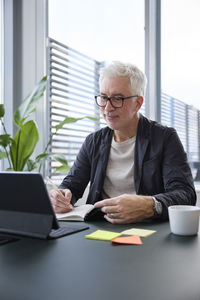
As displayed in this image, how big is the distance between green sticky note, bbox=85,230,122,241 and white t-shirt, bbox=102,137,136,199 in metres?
0.68

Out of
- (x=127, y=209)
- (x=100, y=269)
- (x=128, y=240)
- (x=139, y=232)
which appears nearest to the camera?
(x=100, y=269)

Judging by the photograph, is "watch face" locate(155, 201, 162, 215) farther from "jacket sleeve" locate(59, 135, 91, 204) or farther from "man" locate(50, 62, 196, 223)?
"jacket sleeve" locate(59, 135, 91, 204)

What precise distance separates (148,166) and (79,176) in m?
0.39

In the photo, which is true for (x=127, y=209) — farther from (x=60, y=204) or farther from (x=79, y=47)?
(x=79, y=47)

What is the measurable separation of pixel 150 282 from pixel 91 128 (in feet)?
9.26

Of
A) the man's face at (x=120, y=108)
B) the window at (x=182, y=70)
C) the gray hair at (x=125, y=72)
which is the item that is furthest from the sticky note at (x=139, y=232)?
the window at (x=182, y=70)

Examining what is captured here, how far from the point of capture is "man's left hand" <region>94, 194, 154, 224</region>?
45.9 inches

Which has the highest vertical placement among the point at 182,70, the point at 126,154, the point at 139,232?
the point at 182,70

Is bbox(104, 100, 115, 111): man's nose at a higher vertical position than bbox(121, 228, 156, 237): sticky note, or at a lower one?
A: higher

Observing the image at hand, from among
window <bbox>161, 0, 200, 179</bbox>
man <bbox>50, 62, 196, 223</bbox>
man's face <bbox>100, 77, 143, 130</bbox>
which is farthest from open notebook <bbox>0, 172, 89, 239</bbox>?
window <bbox>161, 0, 200, 179</bbox>

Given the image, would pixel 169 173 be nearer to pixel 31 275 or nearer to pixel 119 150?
pixel 119 150

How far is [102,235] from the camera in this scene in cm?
98

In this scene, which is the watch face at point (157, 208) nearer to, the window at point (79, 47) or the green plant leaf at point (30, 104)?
the green plant leaf at point (30, 104)

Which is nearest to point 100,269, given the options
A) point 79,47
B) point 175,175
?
point 175,175
